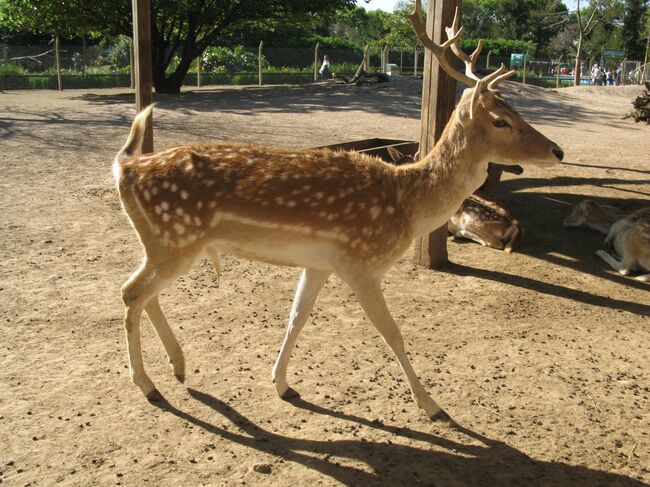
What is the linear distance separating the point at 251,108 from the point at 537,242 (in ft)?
38.3

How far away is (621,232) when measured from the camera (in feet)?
23.0

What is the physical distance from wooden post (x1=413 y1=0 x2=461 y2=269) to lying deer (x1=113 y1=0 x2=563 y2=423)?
2.42 m

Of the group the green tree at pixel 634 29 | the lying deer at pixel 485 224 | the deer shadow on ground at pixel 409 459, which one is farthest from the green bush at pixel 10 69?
the green tree at pixel 634 29

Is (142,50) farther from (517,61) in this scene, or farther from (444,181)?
(517,61)

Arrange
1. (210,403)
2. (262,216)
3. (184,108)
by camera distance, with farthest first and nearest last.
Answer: (184,108), (210,403), (262,216)

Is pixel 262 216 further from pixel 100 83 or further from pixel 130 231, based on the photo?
pixel 100 83

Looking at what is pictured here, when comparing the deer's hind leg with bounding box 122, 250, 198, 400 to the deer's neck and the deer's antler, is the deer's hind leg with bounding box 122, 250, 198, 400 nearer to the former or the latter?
the deer's neck

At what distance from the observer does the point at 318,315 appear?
5316 millimetres

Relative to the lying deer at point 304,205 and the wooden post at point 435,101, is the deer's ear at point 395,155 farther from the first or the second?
the lying deer at point 304,205

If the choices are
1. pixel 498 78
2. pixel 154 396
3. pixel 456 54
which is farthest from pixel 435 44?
pixel 154 396

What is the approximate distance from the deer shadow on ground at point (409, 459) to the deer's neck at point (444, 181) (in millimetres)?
1184

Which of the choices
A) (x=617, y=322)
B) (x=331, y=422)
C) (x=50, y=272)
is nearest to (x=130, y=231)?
(x=50, y=272)

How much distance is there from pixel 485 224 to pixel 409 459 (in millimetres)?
4262

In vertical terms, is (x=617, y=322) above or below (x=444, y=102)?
below
